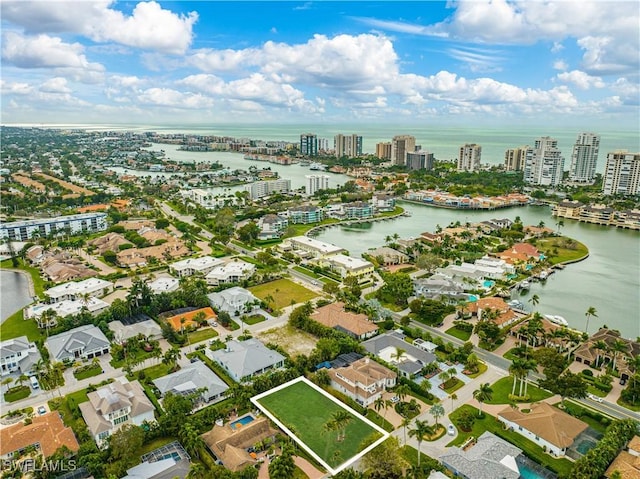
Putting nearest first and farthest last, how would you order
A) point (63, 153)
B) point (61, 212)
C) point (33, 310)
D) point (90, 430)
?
point (90, 430), point (33, 310), point (61, 212), point (63, 153)

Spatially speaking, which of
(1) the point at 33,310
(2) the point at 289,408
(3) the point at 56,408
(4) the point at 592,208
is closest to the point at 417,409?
(2) the point at 289,408

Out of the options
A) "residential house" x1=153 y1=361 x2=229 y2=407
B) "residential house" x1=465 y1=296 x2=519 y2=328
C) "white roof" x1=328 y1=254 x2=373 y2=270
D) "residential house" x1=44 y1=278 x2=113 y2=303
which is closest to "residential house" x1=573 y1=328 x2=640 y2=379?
"residential house" x1=465 y1=296 x2=519 y2=328

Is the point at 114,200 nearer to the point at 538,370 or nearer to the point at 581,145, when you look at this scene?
the point at 538,370

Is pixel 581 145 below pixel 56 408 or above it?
above

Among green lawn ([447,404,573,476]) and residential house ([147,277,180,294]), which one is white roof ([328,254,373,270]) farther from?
green lawn ([447,404,573,476])

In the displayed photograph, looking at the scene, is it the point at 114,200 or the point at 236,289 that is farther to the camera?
the point at 114,200

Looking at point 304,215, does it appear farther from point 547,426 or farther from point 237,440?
point 547,426

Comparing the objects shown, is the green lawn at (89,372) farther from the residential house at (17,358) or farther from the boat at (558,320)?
the boat at (558,320)
